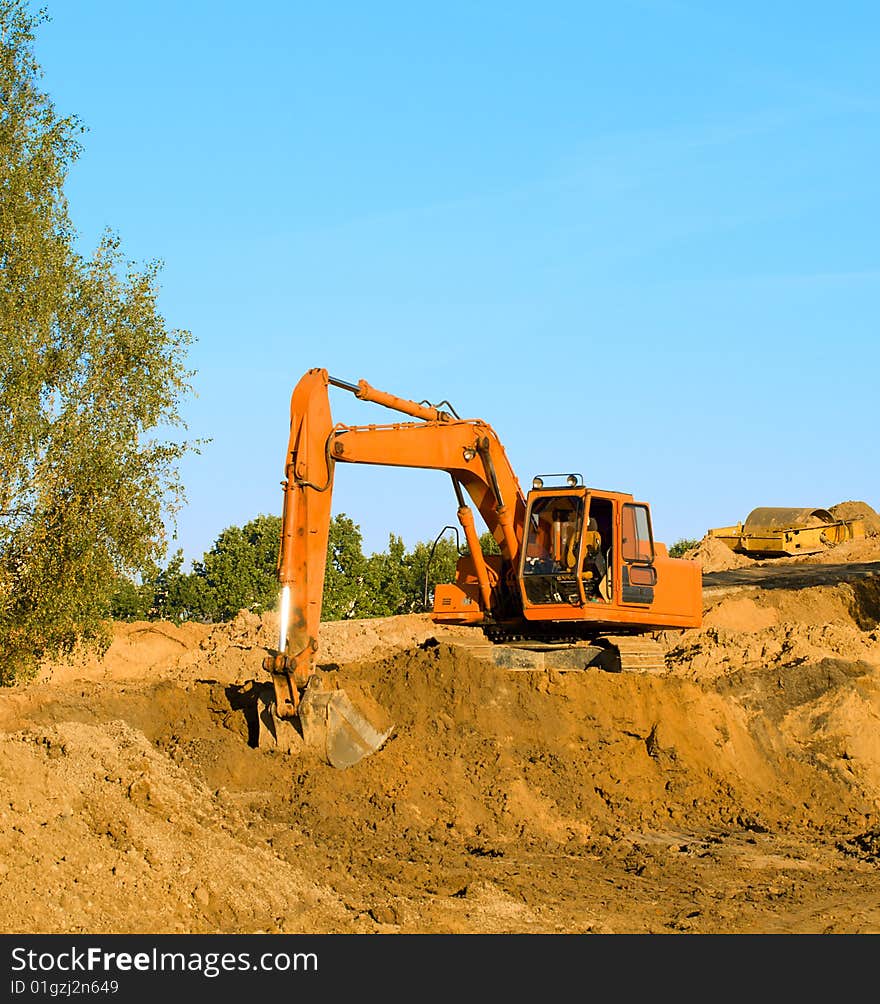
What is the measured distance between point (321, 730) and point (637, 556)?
5.56 metres

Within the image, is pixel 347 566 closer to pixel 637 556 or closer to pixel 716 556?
pixel 716 556

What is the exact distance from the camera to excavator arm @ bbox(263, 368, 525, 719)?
13.8 m

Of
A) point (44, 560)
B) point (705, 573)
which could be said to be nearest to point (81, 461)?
point (44, 560)

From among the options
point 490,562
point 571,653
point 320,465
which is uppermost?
point 320,465

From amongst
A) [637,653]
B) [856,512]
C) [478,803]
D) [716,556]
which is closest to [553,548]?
[637,653]

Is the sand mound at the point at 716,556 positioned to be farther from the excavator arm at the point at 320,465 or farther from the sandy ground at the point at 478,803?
the excavator arm at the point at 320,465

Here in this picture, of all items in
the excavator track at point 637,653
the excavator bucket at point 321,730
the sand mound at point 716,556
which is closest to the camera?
the excavator bucket at point 321,730

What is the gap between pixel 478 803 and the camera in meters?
14.7

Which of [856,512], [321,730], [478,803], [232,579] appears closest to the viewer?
[321,730]

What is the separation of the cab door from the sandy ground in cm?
119

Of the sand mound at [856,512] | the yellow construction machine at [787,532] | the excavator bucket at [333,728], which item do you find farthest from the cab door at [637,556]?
the sand mound at [856,512]

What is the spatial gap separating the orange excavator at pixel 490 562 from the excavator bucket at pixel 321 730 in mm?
14

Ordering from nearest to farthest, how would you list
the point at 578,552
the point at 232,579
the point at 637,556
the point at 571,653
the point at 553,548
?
the point at 578,552 → the point at 553,548 → the point at 637,556 → the point at 571,653 → the point at 232,579

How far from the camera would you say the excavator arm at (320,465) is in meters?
13.8
